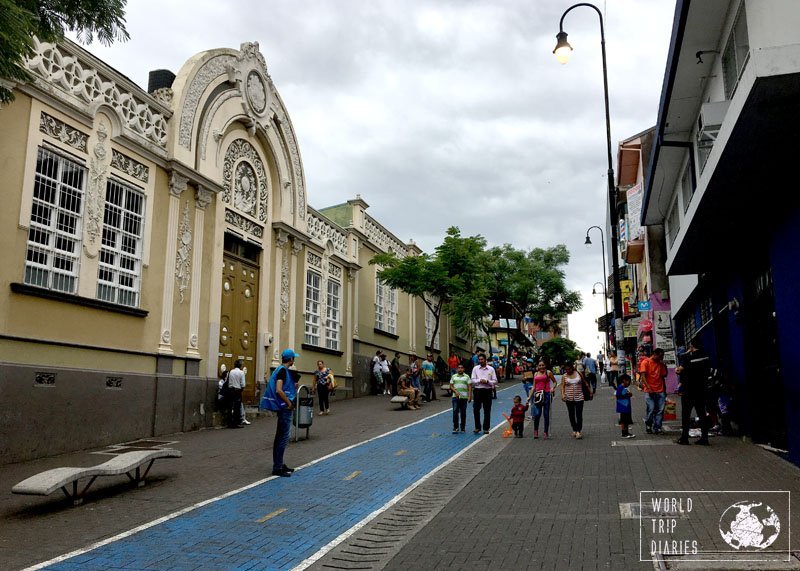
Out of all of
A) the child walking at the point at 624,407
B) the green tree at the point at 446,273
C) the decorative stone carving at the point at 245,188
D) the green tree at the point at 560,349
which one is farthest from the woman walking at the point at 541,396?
the green tree at the point at 560,349

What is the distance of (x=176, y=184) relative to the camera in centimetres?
1612

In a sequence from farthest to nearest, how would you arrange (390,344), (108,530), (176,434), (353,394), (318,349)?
1. (390,344)
2. (353,394)
3. (318,349)
4. (176,434)
5. (108,530)

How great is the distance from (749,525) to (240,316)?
14865 mm

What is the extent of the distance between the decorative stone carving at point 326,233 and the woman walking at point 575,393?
40.0 feet

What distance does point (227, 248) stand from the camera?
61.4ft

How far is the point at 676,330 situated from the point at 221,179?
1708 centimetres

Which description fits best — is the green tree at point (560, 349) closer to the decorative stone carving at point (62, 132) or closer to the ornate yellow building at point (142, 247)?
the ornate yellow building at point (142, 247)

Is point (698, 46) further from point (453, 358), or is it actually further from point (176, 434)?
point (453, 358)

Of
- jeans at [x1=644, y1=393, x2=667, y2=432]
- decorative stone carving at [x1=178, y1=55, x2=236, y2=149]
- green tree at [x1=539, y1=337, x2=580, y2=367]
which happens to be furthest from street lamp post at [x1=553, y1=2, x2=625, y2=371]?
green tree at [x1=539, y1=337, x2=580, y2=367]

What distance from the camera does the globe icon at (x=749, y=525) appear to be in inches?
237

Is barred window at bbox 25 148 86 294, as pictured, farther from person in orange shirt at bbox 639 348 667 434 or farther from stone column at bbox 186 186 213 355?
person in orange shirt at bbox 639 348 667 434

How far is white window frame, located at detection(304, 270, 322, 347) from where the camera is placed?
2334cm

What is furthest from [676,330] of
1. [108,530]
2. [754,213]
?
[108,530]

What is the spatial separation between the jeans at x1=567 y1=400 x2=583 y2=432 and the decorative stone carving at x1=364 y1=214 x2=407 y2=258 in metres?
16.4
